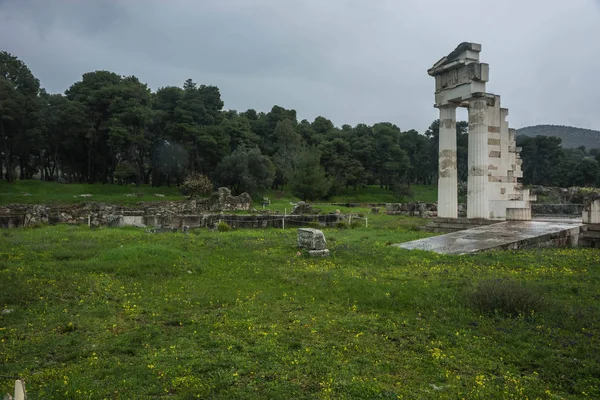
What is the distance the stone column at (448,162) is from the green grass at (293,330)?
9492mm

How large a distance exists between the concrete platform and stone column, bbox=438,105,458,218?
476 centimetres

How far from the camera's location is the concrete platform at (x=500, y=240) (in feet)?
44.3

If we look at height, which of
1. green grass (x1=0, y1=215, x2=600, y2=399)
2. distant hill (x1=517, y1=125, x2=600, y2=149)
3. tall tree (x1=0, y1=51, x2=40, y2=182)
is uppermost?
distant hill (x1=517, y1=125, x2=600, y2=149)

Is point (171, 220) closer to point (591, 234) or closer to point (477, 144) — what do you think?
point (477, 144)

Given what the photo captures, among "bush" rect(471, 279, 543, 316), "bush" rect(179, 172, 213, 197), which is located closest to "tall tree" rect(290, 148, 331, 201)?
"bush" rect(179, 172, 213, 197)

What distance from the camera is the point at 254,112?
264 ft

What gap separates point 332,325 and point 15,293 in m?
6.44

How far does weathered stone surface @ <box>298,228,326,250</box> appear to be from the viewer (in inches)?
531

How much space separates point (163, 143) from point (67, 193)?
1533 cm

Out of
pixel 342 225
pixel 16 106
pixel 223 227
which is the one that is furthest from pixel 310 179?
pixel 16 106

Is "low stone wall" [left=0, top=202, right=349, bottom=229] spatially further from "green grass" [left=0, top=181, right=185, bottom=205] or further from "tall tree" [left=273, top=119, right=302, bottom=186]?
"tall tree" [left=273, top=119, right=302, bottom=186]

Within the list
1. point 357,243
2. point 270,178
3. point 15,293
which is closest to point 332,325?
point 15,293

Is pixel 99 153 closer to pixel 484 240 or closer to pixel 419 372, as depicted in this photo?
pixel 484 240

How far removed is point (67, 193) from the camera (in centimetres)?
4531
